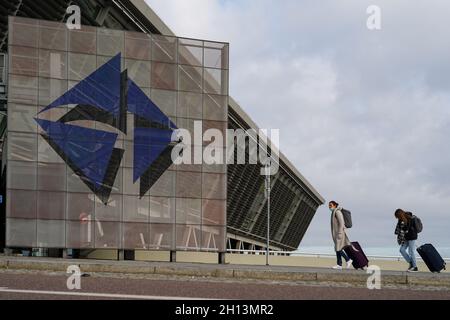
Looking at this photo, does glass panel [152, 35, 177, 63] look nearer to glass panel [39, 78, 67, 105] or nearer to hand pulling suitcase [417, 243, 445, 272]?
glass panel [39, 78, 67, 105]

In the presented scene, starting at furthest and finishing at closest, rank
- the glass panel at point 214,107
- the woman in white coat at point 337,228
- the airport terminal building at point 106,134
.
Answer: the glass panel at point 214,107
the airport terminal building at point 106,134
the woman in white coat at point 337,228

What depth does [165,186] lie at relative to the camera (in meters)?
21.3

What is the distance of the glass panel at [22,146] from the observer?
19375mm

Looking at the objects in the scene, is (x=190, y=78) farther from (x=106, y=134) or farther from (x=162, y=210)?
(x=162, y=210)

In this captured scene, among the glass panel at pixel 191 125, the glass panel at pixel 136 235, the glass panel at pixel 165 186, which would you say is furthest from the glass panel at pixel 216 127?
the glass panel at pixel 136 235

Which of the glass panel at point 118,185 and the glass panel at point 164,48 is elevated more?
the glass panel at point 164,48

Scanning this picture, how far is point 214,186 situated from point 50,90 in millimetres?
5761

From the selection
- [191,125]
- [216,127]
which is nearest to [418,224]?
[216,127]

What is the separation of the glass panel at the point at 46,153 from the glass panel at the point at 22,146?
5.4 inches

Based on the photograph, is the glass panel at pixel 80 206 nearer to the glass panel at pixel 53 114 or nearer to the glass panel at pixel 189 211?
the glass panel at pixel 53 114

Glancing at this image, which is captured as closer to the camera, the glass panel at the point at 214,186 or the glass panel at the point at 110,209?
the glass panel at the point at 110,209

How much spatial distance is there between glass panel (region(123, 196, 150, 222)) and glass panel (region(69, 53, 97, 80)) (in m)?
3.81

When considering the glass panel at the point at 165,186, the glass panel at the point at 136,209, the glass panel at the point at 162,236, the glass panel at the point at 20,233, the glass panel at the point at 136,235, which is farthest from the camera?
the glass panel at the point at 165,186

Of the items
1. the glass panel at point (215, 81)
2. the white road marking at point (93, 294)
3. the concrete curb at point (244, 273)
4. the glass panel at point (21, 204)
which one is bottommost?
the concrete curb at point (244, 273)
